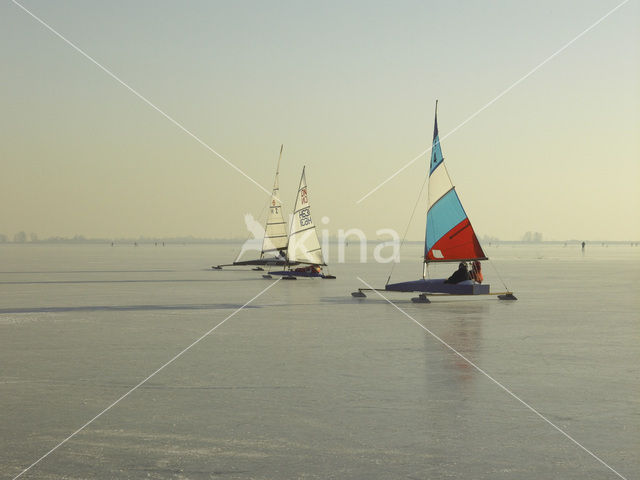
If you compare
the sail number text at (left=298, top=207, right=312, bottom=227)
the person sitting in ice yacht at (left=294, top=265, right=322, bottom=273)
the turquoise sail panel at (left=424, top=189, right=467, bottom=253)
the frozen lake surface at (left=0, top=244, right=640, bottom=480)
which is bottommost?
the frozen lake surface at (left=0, top=244, right=640, bottom=480)

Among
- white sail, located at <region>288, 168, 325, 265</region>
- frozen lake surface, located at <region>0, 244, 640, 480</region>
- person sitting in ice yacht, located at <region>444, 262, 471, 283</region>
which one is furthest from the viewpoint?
white sail, located at <region>288, 168, 325, 265</region>

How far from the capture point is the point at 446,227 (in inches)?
1133

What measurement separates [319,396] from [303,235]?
32654 mm

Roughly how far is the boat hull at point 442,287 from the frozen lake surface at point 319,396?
16.0ft

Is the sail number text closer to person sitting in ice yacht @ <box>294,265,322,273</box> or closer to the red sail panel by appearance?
person sitting in ice yacht @ <box>294,265,322,273</box>

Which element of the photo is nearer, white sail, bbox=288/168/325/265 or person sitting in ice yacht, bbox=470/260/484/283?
person sitting in ice yacht, bbox=470/260/484/283

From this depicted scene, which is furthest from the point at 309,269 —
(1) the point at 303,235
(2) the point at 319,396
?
(2) the point at 319,396

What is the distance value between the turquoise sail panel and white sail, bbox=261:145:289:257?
79.8 feet

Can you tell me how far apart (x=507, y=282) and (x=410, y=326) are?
2321 cm

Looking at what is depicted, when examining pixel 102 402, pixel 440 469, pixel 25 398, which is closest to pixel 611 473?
pixel 440 469

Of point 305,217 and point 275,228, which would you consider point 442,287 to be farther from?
point 275,228

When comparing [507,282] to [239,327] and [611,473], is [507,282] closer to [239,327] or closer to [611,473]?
[239,327]

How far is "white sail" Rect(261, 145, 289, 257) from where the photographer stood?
52250 mm

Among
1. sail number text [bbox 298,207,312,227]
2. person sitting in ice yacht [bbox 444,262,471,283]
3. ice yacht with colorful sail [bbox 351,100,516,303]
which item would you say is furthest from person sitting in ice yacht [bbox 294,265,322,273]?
person sitting in ice yacht [bbox 444,262,471,283]
